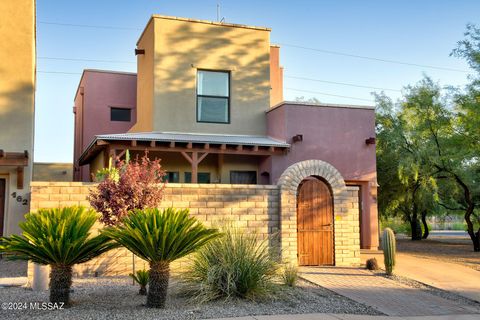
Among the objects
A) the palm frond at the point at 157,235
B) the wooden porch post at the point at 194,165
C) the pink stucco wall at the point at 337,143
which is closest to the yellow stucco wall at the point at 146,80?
the wooden porch post at the point at 194,165

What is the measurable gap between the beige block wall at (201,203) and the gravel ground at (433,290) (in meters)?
3.13

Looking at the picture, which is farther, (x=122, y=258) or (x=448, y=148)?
(x=448, y=148)

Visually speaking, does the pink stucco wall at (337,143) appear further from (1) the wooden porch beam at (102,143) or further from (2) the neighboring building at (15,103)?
(2) the neighboring building at (15,103)

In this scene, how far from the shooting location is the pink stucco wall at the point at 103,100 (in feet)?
71.7

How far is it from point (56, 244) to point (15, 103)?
31.7 feet

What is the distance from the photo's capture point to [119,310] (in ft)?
27.1

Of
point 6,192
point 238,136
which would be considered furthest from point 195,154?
point 6,192

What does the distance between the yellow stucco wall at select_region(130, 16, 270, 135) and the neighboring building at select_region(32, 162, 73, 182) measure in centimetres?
767

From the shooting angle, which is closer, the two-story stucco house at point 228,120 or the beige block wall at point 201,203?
the beige block wall at point 201,203

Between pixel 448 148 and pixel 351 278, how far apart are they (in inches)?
384

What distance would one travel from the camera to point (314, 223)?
44.7 ft

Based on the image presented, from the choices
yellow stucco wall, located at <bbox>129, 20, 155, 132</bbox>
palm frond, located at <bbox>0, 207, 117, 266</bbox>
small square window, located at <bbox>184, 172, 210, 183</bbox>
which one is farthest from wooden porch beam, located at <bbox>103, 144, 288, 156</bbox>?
palm frond, located at <bbox>0, 207, 117, 266</bbox>

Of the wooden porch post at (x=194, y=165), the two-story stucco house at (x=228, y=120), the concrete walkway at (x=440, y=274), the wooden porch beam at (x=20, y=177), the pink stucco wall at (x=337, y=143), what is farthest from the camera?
the pink stucco wall at (x=337, y=143)

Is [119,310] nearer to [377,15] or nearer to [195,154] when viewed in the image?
[195,154]
